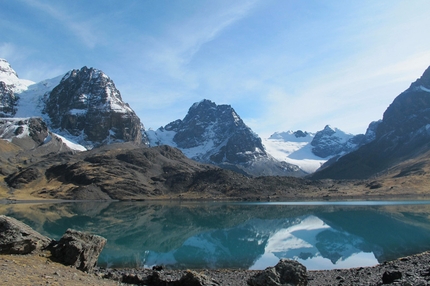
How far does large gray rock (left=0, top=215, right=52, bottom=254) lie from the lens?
2465cm

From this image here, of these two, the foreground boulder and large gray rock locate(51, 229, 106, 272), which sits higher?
large gray rock locate(51, 229, 106, 272)

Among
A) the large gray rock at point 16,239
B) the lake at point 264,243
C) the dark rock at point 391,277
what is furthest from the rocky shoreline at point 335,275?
the large gray rock at point 16,239

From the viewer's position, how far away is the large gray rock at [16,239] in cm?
2465

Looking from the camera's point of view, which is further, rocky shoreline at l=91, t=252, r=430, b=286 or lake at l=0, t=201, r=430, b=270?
lake at l=0, t=201, r=430, b=270

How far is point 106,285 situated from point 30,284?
6.61m

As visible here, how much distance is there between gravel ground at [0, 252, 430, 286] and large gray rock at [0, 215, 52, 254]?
88 centimetres

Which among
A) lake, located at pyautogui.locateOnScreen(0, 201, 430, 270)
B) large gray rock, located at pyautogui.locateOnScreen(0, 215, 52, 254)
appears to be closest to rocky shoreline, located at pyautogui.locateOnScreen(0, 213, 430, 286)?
large gray rock, located at pyautogui.locateOnScreen(0, 215, 52, 254)

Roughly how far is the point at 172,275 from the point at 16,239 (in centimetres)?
1628

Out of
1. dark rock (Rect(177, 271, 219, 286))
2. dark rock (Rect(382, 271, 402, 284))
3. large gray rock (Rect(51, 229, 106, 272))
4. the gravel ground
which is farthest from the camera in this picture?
dark rock (Rect(177, 271, 219, 286))

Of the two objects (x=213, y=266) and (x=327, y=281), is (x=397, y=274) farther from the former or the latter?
(x=213, y=266)

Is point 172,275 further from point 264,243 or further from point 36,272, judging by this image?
point 264,243

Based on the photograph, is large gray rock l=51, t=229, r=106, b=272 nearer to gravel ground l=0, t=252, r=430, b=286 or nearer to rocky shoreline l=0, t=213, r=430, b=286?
rocky shoreline l=0, t=213, r=430, b=286

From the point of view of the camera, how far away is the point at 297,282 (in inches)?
1054

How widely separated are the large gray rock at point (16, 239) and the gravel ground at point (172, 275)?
883mm
